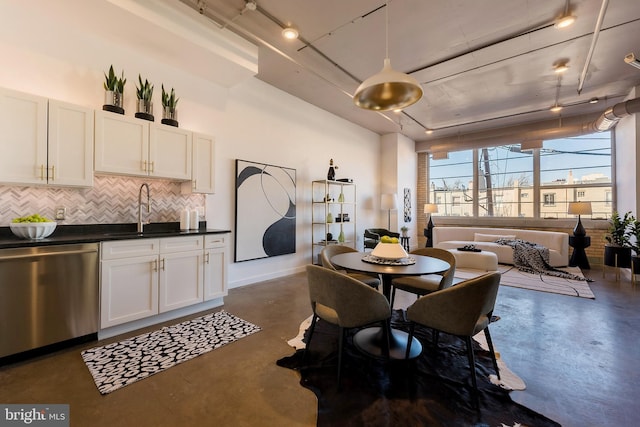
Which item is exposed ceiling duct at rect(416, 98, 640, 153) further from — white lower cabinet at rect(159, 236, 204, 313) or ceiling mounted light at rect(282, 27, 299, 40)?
white lower cabinet at rect(159, 236, 204, 313)

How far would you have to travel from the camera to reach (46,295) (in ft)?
7.54

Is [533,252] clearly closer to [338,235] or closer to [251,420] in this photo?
[338,235]

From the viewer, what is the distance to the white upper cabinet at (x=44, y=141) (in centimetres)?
236

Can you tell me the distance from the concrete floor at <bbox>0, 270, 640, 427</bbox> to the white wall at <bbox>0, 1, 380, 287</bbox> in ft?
7.12

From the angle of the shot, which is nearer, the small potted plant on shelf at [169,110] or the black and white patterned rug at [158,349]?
the black and white patterned rug at [158,349]

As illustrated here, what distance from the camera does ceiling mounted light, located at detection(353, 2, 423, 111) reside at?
2121 millimetres

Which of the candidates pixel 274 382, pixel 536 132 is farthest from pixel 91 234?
pixel 536 132

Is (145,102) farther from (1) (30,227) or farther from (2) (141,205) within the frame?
(1) (30,227)

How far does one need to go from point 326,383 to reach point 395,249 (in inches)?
47.8

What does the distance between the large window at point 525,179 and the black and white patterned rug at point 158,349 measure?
24.3ft

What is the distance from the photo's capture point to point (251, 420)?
63.9 inches

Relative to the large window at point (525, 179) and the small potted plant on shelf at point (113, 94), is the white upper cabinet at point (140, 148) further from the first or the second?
the large window at point (525, 179)

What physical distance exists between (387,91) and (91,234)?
332cm

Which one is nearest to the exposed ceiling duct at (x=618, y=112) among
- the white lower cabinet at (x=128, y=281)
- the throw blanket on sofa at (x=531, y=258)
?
the throw blanket on sofa at (x=531, y=258)
